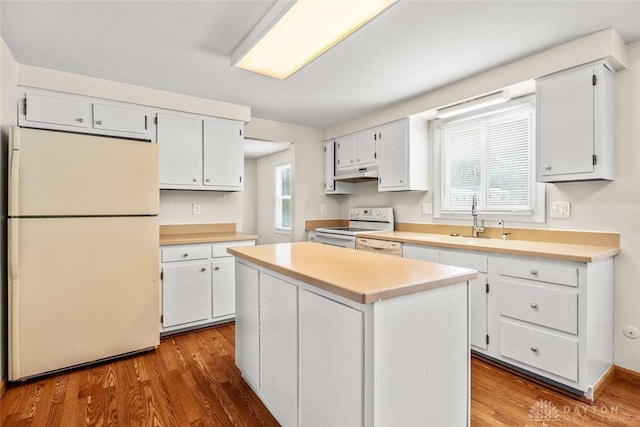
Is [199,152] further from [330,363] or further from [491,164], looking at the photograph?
[491,164]

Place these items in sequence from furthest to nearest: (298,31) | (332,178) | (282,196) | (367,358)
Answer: (282,196), (332,178), (298,31), (367,358)

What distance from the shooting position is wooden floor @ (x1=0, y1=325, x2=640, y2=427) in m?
1.77

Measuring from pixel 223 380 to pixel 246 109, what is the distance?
8.73 feet

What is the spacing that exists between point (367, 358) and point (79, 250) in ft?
7.29

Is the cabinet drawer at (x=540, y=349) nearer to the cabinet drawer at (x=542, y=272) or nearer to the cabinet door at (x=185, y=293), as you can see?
the cabinet drawer at (x=542, y=272)

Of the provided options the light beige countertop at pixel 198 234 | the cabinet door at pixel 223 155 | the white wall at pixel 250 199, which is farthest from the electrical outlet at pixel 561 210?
the white wall at pixel 250 199

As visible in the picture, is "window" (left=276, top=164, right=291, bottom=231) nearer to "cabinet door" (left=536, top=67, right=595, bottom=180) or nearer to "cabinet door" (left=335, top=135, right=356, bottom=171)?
"cabinet door" (left=335, top=135, right=356, bottom=171)

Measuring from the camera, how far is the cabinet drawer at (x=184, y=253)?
290 cm

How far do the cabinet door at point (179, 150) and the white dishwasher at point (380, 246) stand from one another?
1.77 m

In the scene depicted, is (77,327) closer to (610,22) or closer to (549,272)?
(549,272)

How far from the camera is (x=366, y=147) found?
12.7ft

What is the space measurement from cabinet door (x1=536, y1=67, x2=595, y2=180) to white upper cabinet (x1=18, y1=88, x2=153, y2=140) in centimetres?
325

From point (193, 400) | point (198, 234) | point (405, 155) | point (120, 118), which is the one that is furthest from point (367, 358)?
point (120, 118)

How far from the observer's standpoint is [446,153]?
3348mm
